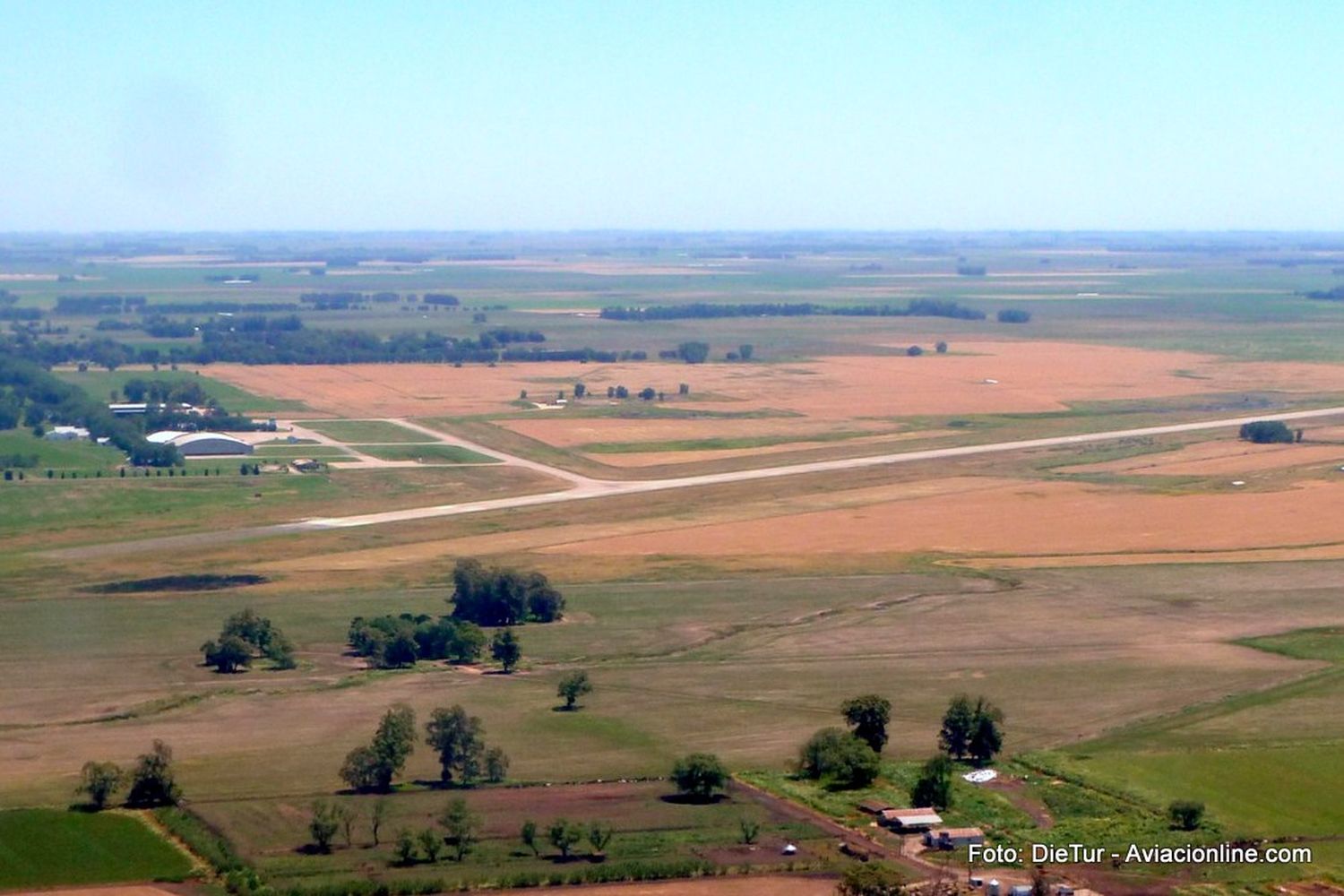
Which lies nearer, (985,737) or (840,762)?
(840,762)

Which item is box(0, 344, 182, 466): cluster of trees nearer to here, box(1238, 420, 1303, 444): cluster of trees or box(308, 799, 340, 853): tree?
box(1238, 420, 1303, 444): cluster of trees

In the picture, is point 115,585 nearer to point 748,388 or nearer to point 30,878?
point 30,878

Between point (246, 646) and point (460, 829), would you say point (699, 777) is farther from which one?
point (246, 646)

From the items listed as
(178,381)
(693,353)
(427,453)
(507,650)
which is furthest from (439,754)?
(693,353)

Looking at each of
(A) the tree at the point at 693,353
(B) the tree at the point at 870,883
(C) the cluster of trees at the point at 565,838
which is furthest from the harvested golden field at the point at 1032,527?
(A) the tree at the point at 693,353

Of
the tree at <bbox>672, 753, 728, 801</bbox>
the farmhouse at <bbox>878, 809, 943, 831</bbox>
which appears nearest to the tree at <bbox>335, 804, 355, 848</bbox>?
the tree at <bbox>672, 753, 728, 801</bbox>

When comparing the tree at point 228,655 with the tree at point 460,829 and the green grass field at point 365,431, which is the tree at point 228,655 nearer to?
the tree at point 460,829
